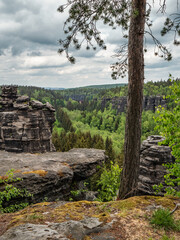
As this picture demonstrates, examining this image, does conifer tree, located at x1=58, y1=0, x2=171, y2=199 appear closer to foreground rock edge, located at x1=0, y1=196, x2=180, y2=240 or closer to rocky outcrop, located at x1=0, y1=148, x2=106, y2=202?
foreground rock edge, located at x1=0, y1=196, x2=180, y2=240

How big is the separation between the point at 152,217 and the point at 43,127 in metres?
25.7

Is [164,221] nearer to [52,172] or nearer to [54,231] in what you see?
[54,231]

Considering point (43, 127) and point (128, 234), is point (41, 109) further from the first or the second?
point (128, 234)

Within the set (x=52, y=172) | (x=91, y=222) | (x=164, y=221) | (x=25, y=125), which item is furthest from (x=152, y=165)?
(x=25, y=125)

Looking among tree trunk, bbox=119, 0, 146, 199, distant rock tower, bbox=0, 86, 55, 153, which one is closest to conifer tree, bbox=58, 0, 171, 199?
tree trunk, bbox=119, 0, 146, 199

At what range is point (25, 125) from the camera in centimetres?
2692

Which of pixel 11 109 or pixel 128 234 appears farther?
pixel 11 109

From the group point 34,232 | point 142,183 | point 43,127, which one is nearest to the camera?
point 34,232

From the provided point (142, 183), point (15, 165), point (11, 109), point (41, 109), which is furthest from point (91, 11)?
point (11, 109)

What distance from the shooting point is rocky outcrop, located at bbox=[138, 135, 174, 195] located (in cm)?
1505

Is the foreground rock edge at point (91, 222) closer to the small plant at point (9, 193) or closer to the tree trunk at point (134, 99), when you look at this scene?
the tree trunk at point (134, 99)

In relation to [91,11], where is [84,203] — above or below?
below

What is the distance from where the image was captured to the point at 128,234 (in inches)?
165

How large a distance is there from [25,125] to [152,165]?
19.3 metres
